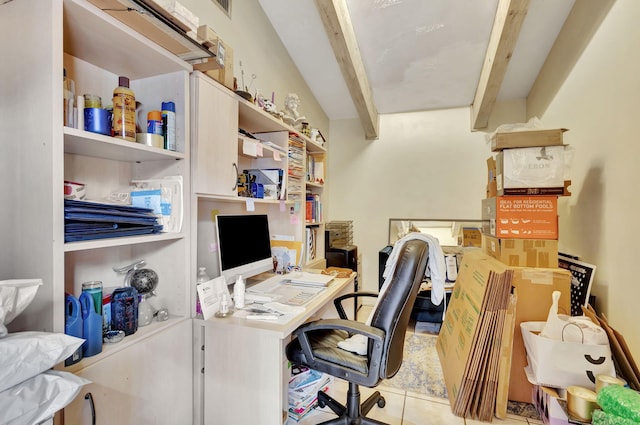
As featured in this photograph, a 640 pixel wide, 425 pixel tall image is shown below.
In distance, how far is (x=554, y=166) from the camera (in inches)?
72.6

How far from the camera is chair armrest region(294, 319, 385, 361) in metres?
1.28

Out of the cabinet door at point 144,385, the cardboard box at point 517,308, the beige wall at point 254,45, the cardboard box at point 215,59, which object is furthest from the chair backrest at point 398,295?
the beige wall at point 254,45

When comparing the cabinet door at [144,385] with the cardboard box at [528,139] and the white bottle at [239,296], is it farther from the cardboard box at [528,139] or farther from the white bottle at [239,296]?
the cardboard box at [528,139]

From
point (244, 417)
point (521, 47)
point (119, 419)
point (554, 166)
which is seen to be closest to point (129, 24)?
point (119, 419)

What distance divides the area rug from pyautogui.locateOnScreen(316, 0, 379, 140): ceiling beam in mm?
2501

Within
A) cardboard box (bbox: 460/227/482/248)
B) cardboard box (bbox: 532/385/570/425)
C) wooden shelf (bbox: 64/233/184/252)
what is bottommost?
cardboard box (bbox: 532/385/570/425)

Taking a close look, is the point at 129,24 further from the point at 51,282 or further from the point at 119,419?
the point at 119,419

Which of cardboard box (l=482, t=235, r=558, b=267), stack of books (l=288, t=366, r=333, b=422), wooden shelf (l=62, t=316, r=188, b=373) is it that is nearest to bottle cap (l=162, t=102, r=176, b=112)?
wooden shelf (l=62, t=316, r=188, b=373)

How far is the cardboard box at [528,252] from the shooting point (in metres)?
1.90

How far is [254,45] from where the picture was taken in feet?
7.95

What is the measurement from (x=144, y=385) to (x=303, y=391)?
3.10ft

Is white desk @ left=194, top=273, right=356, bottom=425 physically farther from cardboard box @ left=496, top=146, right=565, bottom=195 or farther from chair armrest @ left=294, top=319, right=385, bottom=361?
cardboard box @ left=496, top=146, right=565, bottom=195

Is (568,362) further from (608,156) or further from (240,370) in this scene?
(240,370)

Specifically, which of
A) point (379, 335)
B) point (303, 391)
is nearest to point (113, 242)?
point (379, 335)
